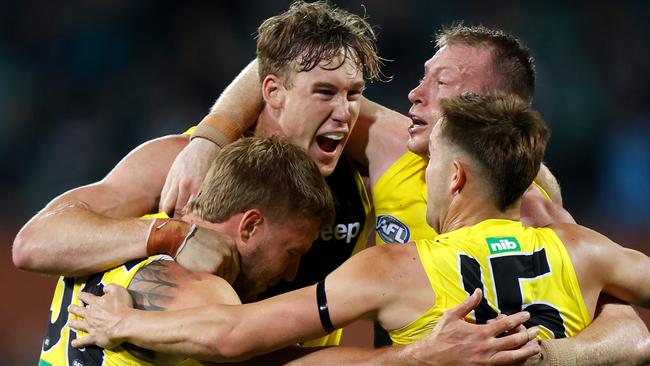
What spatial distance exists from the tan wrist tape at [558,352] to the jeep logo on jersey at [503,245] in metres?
0.34

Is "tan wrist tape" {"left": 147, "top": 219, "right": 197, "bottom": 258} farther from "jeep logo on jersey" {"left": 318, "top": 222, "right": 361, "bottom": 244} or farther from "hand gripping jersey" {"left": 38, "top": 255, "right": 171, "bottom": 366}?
"jeep logo on jersey" {"left": 318, "top": 222, "right": 361, "bottom": 244}

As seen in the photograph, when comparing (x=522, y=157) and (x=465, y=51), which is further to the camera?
(x=465, y=51)

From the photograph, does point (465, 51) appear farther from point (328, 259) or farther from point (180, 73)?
point (180, 73)

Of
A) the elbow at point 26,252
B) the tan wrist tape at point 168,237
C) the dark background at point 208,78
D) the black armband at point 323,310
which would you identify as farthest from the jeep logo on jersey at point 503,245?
Result: the dark background at point 208,78

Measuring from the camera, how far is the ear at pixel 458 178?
354 centimetres

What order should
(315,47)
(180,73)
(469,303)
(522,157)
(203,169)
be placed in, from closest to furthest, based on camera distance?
(469,303)
(522,157)
(203,169)
(315,47)
(180,73)

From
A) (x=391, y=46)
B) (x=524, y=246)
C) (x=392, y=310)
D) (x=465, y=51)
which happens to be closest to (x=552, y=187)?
(x=465, y=51)

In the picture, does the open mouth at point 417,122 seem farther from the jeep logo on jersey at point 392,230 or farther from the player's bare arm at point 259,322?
the player's bare arm at point 259,322

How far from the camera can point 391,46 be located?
10547 mm

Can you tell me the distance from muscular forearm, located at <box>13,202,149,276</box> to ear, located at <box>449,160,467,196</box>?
1.11 metres

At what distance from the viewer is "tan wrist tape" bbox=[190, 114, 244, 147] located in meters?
4.26

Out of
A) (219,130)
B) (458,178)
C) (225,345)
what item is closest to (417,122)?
(219,130)

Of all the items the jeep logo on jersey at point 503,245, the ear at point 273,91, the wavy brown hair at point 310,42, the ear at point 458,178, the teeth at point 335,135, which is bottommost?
the jeep logo on jersey at point 503,245

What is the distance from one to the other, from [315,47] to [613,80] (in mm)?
6772
